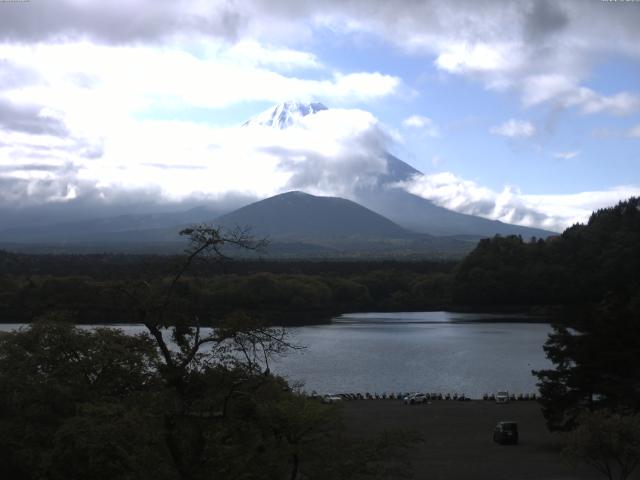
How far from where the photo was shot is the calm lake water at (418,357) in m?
28.7

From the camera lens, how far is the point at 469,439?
17.9 meters

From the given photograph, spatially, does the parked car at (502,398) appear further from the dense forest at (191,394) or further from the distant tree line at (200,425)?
the distant tree line at (200,425)

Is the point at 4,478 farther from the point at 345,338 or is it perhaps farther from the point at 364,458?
the point at 345,338

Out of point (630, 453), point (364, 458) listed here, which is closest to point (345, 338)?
point (630, 453)

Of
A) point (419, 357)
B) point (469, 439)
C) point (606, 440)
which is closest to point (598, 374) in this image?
point (469, 439)

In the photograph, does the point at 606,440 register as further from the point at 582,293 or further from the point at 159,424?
the point at 582,293

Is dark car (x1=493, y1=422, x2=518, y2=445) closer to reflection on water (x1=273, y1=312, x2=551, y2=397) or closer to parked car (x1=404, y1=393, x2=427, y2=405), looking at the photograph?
parked car (x1=404, y1=393, x2=427, y2=405)

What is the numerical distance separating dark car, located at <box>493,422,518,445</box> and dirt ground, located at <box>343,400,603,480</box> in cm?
17

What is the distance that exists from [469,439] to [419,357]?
18610mm

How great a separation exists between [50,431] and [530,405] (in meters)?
17.0

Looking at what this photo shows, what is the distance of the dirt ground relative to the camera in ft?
47.5

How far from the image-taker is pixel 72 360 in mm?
10539

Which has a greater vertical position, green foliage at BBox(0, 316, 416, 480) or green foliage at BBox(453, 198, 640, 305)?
green foliage at BBox(453, 198, 640, 305)

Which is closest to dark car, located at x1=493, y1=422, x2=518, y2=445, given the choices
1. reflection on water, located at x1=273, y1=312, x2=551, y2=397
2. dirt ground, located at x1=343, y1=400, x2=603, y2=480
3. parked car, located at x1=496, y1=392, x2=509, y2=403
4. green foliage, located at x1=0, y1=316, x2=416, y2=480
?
dirt ground, located at x1=343, y1=400, x2=603, y2=480
